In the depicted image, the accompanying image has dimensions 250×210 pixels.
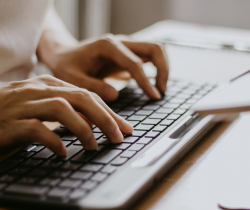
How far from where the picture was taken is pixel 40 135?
1.42ft

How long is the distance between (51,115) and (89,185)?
0.40ft

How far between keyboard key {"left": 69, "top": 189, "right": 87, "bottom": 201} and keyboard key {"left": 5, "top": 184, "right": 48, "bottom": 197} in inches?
1.1

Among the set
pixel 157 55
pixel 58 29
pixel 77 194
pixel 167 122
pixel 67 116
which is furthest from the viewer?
pixel 58 29

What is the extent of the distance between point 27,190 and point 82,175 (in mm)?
56

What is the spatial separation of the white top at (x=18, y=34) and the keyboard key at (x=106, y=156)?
1.23ft

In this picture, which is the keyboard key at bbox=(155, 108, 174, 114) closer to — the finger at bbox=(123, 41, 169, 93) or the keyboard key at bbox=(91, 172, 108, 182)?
the finger at bbox=(123, 41, 169, 93)

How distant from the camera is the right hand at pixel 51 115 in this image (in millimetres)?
433

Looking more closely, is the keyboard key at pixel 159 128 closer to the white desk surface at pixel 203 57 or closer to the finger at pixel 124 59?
the finger at pixel 124 59

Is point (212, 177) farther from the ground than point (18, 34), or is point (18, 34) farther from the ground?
point (18, 34)

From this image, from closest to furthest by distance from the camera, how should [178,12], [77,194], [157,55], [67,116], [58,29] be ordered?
[77,194] → [67,116] → [157,55] → [58,29] → [178,12]

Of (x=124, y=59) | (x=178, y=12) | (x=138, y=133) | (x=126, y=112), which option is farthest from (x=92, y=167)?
(x=178, y=12)

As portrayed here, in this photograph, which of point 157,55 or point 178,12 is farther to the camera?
point 178,12

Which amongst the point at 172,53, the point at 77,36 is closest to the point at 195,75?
the point at 172,53

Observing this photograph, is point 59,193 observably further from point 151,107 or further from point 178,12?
point 178,12
